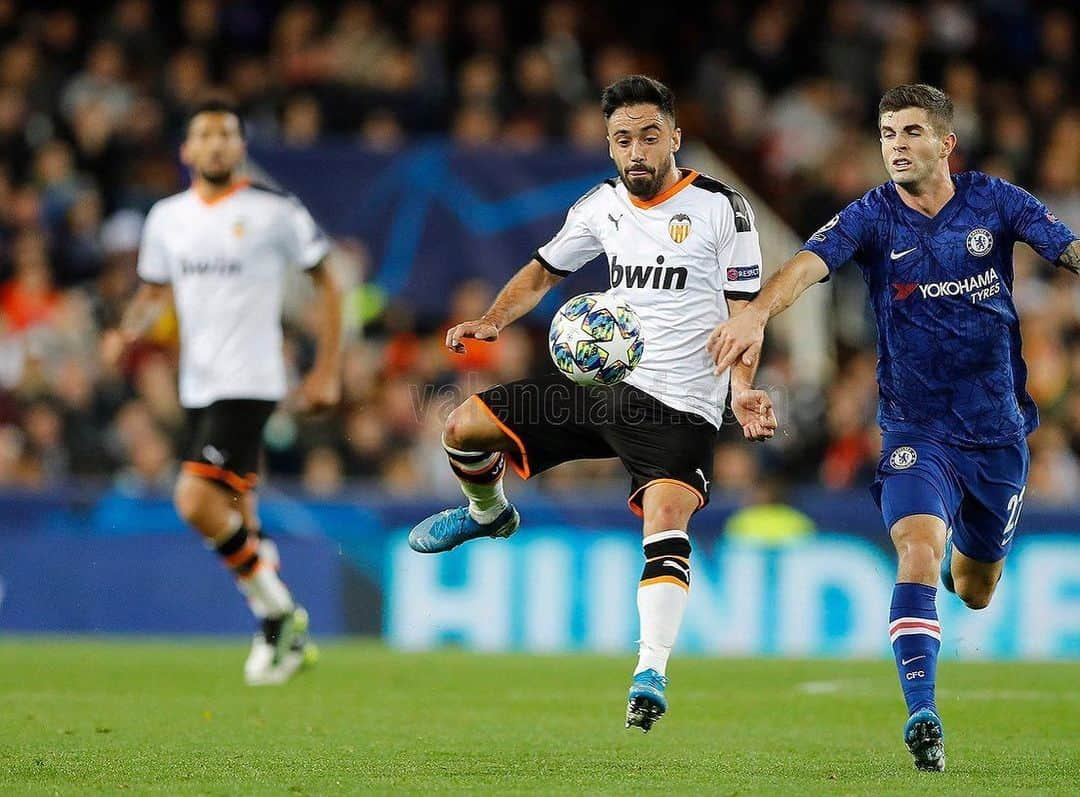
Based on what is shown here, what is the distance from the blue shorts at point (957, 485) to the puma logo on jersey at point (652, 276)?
110 centimetres

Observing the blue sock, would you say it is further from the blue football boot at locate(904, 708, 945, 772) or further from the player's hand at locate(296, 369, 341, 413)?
the player's hand at locate(296, 369, 341, 413)

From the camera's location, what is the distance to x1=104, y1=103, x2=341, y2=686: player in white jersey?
33.2ft

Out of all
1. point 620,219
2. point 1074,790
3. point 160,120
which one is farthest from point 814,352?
point 1074,790

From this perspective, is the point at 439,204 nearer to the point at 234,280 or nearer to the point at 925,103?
the point at 234,280

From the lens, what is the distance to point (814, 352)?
54.6 ft

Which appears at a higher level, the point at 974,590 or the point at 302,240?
the point at 302,240

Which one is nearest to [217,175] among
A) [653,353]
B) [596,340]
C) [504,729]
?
[653,353]

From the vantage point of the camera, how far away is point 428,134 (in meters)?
17.3

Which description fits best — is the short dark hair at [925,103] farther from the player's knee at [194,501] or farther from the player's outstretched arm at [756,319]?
the player's knee at [194,501]

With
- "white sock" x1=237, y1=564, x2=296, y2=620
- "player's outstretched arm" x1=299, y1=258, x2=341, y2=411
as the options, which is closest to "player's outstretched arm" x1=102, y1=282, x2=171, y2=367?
"player's outstretched arm" x1=299, y1=258, x2=341, y2=411

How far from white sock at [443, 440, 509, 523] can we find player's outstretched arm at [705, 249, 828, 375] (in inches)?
Result: 63.5

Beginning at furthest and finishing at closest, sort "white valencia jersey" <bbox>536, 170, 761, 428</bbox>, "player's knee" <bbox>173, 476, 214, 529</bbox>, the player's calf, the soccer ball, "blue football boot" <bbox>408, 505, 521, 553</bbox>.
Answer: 1. "player's knee" <bbox>173, 476, 214, 529</bbox>
2. "blue football boot" <bbox>408, 505, 521, 553</bbox>
3. the player's calf
4. "white valencia jersey" <bbox>536, 170, 761, 428</bbox>
5. the soccer ball

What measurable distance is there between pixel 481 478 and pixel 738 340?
188cm

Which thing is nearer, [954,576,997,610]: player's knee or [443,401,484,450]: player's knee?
[443,401,484,450]: player's knee
